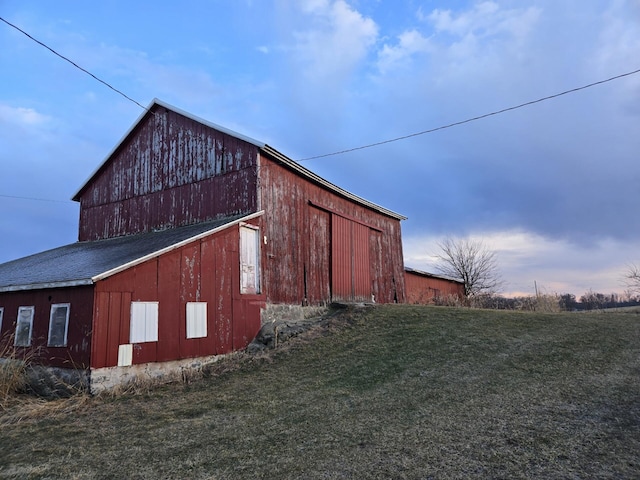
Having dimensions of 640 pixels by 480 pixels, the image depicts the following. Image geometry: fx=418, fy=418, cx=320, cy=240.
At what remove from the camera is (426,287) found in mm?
27734

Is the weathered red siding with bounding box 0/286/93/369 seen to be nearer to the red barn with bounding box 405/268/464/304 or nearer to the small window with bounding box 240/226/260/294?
the small window with bounding box 240/226/260/294

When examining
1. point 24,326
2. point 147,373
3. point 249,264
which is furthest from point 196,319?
point 24,326

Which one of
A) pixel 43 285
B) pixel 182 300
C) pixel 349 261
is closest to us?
pixel 43 285

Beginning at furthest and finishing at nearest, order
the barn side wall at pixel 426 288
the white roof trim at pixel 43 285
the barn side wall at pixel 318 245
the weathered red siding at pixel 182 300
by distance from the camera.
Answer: the barn side wall at pixel 426 288 → the barn side wall at pixel 318 245 → the weathered red siding at pixel 182 300 → the white roof trim at pixel 43 285

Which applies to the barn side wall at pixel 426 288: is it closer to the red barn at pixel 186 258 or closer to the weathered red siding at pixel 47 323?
the red barn at pixel 186 258

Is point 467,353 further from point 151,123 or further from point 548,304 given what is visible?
point 151,123

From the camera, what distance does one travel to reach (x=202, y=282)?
12469mm

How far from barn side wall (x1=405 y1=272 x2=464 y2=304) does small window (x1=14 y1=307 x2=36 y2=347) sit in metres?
18.2

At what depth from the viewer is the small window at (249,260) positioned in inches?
548

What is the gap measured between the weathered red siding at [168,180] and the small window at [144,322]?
16.9ft

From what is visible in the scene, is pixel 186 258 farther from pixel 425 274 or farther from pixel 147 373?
pixel 425 274

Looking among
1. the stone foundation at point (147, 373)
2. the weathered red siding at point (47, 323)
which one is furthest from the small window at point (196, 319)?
the weathered red siding at point (47, 323)

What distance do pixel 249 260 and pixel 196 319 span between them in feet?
9.53

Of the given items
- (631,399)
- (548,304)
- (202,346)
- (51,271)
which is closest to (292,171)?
(202,346)
